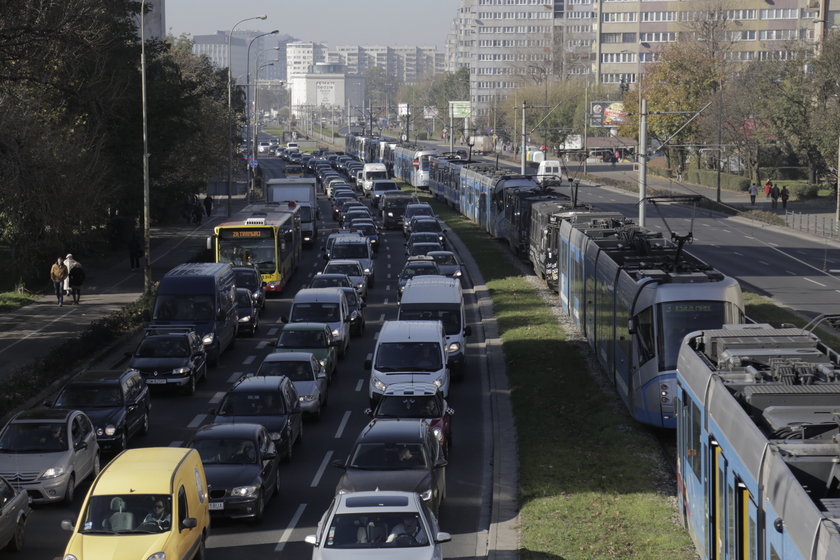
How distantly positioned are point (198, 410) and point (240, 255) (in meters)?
17.0

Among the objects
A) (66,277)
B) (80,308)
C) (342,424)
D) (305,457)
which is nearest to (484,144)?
(66,277)

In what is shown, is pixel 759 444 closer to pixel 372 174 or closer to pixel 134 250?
pixel 134 250

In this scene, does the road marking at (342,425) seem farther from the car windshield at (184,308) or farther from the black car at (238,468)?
the car windshield at (184,308)

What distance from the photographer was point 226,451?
63.0 feet

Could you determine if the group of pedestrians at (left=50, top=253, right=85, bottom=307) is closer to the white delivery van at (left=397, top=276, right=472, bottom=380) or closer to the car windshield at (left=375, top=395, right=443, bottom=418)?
the white delivery van at (left=397, top=276, right=472, bottom=380)

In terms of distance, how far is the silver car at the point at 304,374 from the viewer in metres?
25.8

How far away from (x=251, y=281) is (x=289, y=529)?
23256 millimetres

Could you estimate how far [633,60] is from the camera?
177 meters

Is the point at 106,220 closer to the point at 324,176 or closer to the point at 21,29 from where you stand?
the point at 21,29

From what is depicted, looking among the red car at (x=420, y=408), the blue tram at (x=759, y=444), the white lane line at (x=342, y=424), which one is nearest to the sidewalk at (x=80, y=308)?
the white lane line at (x=342, y=424)

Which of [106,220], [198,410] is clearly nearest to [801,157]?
[106,220]

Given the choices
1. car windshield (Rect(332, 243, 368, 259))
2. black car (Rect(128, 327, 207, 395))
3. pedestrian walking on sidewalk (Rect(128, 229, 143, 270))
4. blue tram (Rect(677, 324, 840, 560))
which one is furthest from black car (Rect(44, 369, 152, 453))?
pedestrian walking on sidewalk (Rect(128, 229, 143, 270))

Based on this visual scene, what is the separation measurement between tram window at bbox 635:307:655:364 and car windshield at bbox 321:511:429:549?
8553 millimetres

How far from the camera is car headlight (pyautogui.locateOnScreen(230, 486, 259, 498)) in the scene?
1820 centimetres
